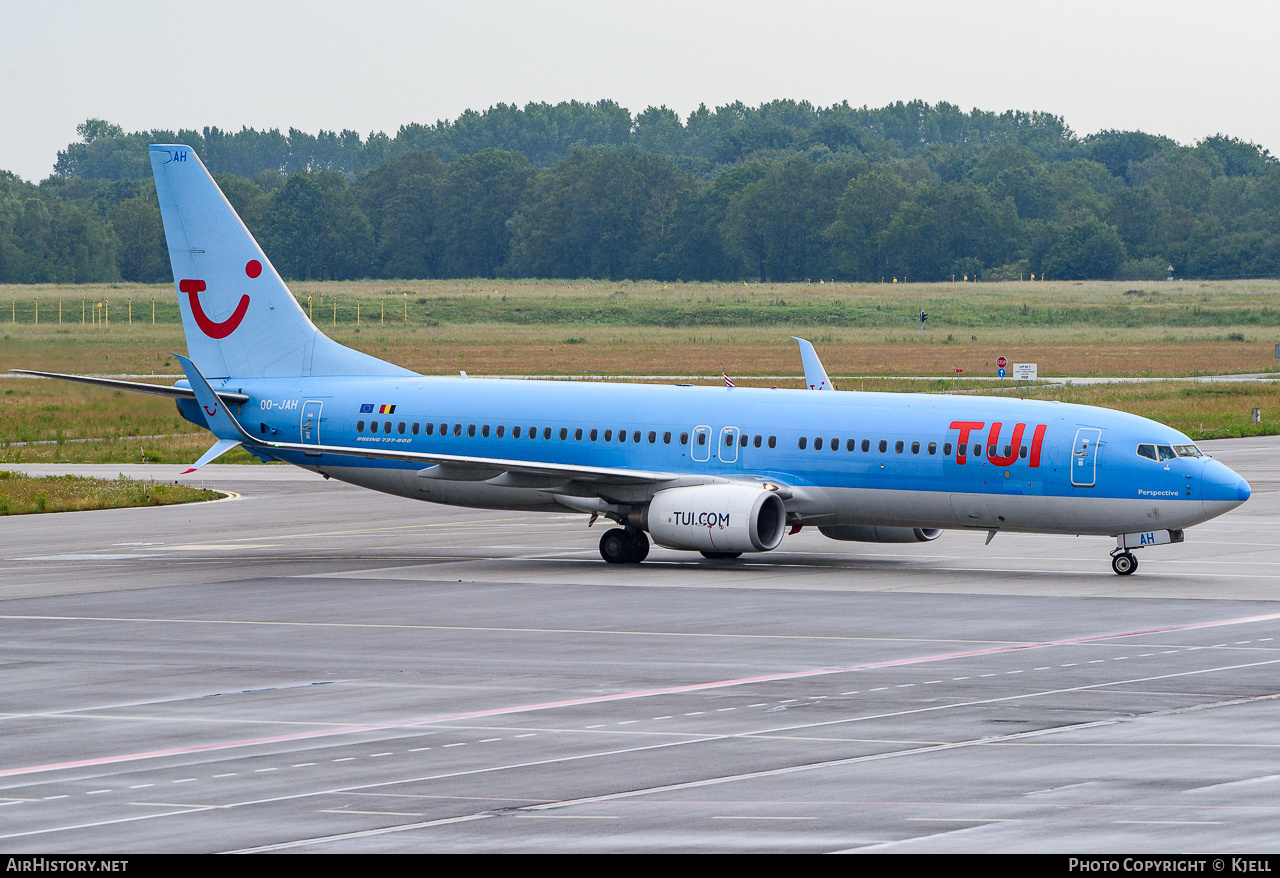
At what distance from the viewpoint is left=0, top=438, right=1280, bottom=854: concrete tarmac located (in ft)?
57.5

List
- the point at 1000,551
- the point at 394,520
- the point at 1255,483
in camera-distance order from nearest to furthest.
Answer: the point at 1000,551 < the point at 394,520 < the point at 1255,483

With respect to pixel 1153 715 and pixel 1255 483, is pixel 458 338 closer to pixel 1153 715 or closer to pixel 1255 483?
pixel 1255 483

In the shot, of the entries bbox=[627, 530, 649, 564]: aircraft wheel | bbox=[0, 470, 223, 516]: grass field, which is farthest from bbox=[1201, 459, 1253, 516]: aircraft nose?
bbox=[0, 470, 223, 516]: grass field

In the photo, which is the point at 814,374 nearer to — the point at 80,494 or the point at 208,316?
the point at 208,316

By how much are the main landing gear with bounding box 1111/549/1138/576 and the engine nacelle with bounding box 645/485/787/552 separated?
23.7ft

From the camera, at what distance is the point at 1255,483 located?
59.7 metres

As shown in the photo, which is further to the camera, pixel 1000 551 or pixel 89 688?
pixel 1000 551

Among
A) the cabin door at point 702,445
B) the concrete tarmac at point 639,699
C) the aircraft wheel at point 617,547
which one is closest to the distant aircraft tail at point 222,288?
the concrete tarmac at point 639,699

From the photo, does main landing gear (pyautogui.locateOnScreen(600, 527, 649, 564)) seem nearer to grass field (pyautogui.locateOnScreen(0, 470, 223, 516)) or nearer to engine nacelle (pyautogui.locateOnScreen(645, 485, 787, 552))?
engine nacelle (pyautogui.locateOnScreen(645, 485, 787, 552))

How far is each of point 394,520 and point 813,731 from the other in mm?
32623

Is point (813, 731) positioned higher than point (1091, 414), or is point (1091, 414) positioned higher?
point (1091, 414)

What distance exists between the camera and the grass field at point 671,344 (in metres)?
78.3

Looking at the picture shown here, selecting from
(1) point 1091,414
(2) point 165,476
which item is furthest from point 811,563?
(2) point 165,476

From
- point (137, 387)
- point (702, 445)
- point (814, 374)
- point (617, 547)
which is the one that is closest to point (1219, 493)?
point (702, 445)
